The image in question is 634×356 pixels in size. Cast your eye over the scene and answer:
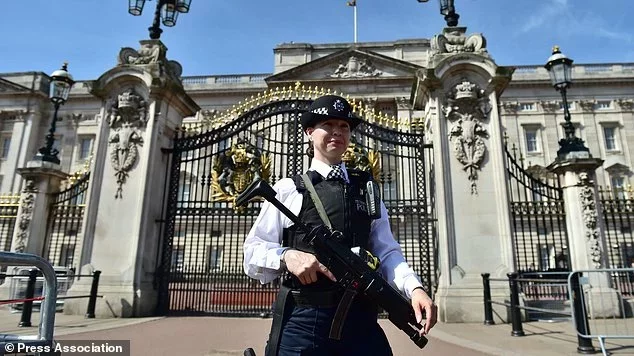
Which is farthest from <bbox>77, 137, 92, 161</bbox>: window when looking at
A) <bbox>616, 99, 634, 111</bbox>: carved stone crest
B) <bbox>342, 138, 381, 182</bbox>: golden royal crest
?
<bbox>616, 99, 634, 111</bbox>: carved stone crest

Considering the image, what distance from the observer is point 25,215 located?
10.6 m

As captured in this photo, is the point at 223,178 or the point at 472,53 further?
the point at 223,178

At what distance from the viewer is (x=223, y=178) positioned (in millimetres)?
10328

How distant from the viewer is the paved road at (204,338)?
5559 millimetres

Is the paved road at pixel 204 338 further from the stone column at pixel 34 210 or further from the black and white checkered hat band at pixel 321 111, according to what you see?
the stone column at pixel 34 210

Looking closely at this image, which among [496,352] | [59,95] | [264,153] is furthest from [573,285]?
[59,95]

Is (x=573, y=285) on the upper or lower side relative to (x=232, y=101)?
lower

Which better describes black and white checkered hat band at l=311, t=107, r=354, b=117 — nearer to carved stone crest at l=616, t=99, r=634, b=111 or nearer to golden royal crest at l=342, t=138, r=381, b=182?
golden royal crest at l=342, t=138, r=381, b=182

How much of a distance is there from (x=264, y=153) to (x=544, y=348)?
7.38 meters

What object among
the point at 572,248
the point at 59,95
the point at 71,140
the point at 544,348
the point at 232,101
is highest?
the point at 232,101

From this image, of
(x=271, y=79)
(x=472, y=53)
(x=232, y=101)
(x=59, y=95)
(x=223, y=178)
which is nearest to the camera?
(x=472, y=53)

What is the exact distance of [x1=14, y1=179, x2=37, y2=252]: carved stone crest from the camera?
34.5 feet

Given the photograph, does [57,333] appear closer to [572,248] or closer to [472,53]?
[472,53]

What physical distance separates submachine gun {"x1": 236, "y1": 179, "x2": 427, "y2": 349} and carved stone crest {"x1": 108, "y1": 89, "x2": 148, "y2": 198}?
8618 millimetres
